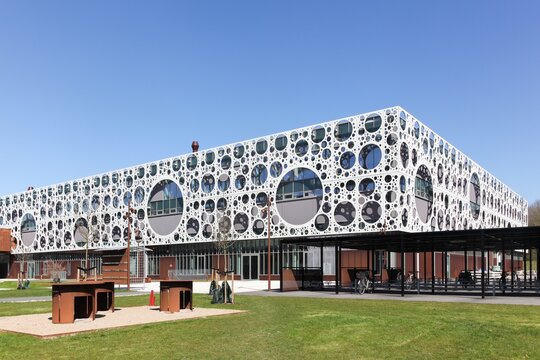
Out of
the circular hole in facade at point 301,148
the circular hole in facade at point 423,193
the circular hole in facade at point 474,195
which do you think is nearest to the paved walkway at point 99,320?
the circular hole in facade at point 301,148

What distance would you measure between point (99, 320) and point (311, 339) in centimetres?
820

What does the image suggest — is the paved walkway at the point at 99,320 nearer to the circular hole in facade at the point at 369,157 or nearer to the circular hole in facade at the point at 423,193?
the circular hole in facade at the point at 369,157

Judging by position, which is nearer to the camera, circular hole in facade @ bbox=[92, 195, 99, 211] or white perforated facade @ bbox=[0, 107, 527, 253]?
white perforated facade @ bbox=[0, 107, 527, 253]

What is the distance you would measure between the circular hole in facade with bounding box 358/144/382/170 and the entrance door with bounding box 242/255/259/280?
19.0m

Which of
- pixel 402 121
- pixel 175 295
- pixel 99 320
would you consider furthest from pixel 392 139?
pixel 99 320

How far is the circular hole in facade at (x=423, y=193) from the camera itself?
185ft

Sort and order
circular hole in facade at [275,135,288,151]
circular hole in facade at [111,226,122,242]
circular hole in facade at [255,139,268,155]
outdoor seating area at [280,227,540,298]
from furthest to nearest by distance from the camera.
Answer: circular hole in facade at [111,226,122,242] < circular hole in facade at [255,139,268,155] < circular hole in facade at [275,135,288,151] < outdoor seating area at [280,227,540,298]

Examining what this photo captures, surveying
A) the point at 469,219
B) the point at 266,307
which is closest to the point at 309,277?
the point at 266,307

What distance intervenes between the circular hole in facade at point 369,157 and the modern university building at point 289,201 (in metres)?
0.10

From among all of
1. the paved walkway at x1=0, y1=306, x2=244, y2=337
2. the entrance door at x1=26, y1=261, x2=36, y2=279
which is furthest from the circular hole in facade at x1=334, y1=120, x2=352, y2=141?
the entrance door at x1=26, y1=261, x2=36, y2=279

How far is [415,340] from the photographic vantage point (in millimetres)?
13469

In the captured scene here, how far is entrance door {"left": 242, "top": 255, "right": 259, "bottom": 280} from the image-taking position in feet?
218

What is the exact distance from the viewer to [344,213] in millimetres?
55688

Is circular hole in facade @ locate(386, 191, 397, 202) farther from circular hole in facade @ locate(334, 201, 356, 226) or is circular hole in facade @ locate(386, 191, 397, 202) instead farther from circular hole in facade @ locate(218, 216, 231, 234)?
circular hole in facade @ locate(218, 216, 231, 234)
